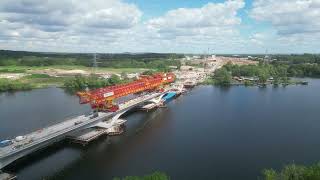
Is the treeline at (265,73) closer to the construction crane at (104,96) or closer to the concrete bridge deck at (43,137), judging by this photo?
the construction crane at (104,96)

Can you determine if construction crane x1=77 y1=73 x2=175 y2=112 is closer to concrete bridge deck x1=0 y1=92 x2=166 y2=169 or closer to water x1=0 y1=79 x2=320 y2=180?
concrete bridge deck x1=0 y1=92 x2=166 y2=169

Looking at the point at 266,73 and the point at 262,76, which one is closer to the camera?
the point at 262,76

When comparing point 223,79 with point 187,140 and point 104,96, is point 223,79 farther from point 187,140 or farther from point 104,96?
point 187,140

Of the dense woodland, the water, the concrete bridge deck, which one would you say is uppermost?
the dense woodland

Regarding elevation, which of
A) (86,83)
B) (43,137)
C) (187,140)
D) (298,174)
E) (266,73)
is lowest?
(187,140)

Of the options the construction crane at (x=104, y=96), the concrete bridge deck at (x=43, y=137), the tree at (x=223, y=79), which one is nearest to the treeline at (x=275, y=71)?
the tree at (x=223, y=79)

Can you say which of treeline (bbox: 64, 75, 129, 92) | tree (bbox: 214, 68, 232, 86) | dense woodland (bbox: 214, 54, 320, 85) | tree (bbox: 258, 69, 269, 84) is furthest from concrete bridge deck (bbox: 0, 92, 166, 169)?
tree (bbox: 258, 69, 269, 84)

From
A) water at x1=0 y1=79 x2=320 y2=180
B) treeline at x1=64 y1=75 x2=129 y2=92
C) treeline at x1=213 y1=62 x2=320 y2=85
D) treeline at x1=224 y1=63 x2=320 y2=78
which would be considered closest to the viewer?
water at x1=0 y1=79 x2=320 y2=180

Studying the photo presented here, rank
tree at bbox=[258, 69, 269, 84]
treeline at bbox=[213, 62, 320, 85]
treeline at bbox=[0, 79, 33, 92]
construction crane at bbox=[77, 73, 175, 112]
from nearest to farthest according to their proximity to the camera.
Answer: construction crane at bbox=[77, 73, 175, 112]
treeline at bbox=[0, 79, 33, 92]
tree at bbox=[258, 69, 269, 84]
treeline at bbox=[213, 62, 320, 85]

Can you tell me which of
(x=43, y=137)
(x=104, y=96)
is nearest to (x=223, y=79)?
(x=104, y=96)
